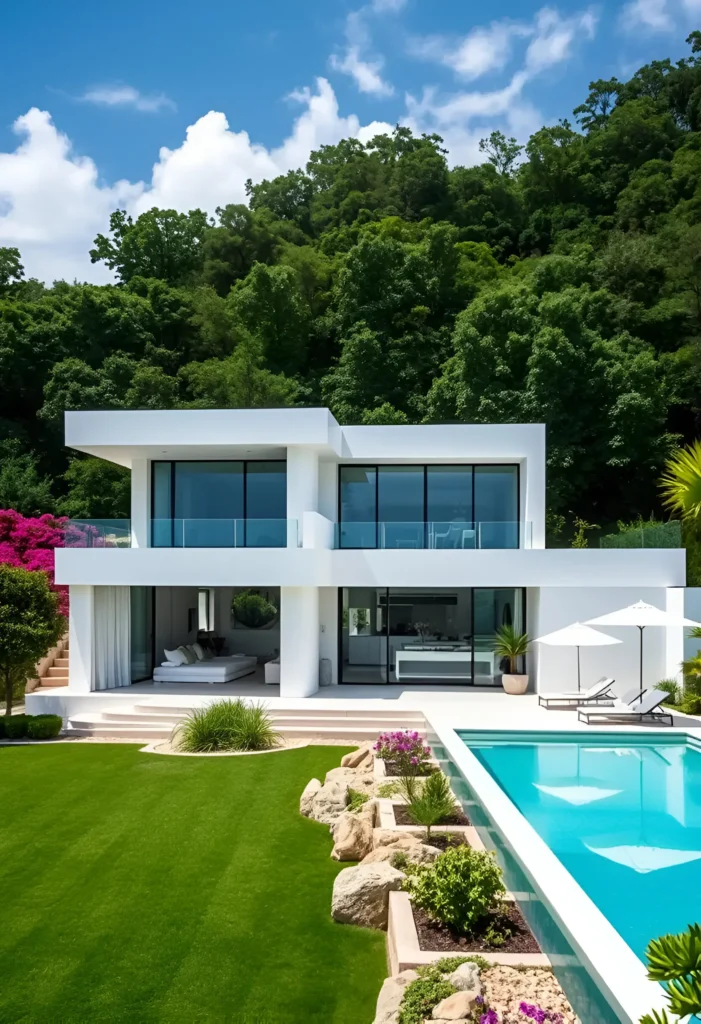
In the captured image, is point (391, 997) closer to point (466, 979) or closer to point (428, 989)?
point (428, 989)

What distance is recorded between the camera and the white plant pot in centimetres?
2036

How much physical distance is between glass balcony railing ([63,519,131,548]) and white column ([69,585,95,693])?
40.8 inches

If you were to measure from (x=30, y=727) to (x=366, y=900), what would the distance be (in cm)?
1075

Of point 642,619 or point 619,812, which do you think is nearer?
point 619,812

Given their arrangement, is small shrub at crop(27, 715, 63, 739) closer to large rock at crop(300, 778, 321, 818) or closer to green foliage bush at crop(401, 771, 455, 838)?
large rock at crop(300, 778, 321, 818)

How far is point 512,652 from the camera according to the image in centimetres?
2086

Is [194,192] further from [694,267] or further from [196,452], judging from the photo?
[196,452]

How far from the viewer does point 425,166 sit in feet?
152

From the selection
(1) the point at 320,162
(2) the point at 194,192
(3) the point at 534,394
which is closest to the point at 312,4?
(3) the point at 534,394

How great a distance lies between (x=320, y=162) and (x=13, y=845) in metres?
51.4

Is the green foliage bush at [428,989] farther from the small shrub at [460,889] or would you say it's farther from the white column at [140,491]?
the white column at [140,491]

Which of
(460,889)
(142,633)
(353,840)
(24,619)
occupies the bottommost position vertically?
(353,840)

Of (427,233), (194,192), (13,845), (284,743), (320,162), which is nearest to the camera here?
(13,845)

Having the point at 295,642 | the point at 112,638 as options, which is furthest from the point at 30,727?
the point at 295,642
